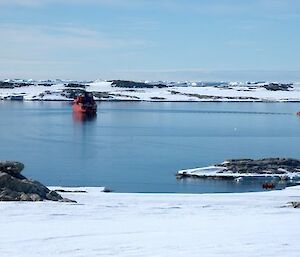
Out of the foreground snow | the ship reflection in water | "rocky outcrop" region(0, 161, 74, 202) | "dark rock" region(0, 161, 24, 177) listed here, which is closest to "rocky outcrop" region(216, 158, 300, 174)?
"dark rock" region(0, 161, 24, 177)

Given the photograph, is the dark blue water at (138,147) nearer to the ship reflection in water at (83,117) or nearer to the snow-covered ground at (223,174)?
the snow-covered ground at (223,174)

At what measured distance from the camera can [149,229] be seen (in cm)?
855

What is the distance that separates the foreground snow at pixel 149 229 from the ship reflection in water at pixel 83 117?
49489 mm

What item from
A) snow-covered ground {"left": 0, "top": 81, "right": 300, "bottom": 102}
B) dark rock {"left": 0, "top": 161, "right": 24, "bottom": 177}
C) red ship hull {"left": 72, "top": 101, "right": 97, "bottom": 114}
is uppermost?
snow-covered ground {"left": 0, "top": 81, "right": 300, "bottom": 102}

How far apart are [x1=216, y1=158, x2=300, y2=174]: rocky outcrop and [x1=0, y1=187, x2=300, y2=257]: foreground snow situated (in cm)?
1333

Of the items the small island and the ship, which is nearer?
the small island

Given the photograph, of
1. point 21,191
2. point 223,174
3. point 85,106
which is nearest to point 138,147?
point 223,174

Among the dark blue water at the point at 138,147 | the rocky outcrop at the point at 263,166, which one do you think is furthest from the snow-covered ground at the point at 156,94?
the rocky outcrop at the point at 263,166

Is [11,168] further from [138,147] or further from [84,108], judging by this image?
[84,108]

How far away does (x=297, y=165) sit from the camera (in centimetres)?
2662

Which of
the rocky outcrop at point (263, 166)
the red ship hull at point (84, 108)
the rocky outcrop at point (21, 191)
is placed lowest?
the rocky outcrop at point (263, 166)

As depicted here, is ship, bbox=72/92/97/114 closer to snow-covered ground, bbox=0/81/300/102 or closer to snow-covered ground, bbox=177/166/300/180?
snow-covered ground, bbox=0/81/300/102

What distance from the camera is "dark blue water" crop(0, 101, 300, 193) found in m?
24.9

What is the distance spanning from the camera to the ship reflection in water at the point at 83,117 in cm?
6166
